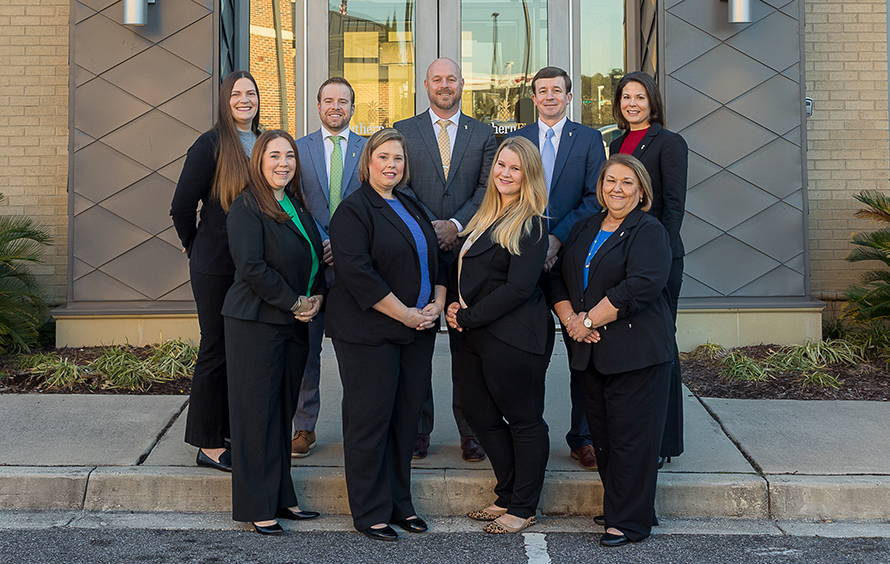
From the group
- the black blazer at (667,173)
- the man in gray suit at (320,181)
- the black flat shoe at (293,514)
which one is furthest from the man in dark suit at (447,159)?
the black blazer at (667,173)

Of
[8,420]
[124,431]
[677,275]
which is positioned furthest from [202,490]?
[677,275]

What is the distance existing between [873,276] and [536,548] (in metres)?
4.96

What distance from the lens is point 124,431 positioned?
195 inches

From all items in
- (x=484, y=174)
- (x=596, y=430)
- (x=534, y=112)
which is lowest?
(x=596, y=430)

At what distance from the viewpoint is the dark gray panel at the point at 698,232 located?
7230 mm

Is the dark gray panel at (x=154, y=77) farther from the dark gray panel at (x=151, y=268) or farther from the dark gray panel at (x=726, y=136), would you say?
the dark gray panel at (x=726, y=136)

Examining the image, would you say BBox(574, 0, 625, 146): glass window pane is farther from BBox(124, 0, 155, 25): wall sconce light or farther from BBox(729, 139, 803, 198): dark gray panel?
BBox(124, 0, 155, 25): wall sconce light

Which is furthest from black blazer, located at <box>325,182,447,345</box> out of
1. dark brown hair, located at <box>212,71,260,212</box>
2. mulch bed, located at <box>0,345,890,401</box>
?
mulch bed, located at <box>0,345,890,401</box>

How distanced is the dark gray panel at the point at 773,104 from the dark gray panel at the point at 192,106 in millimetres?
4585

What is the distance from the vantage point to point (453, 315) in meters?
3.91

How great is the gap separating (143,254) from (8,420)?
2241mm

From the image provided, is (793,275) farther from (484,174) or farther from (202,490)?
(202,490)

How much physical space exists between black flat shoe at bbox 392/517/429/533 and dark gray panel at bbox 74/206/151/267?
13.9 ft

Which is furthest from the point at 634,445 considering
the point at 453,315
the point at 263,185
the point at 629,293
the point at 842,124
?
the point at 842,124
